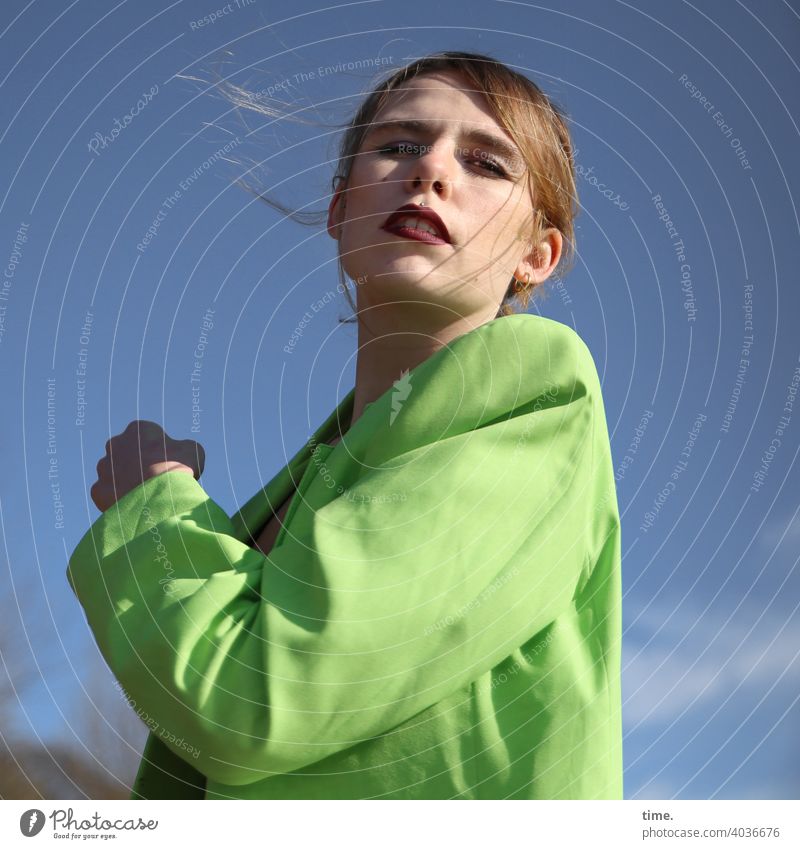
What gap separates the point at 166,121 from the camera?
185 centimetres

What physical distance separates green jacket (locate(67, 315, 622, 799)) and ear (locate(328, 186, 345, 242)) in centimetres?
53

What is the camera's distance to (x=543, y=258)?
1754 millimetres

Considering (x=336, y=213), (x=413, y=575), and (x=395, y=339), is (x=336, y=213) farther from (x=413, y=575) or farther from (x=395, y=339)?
(x=413, y=575)

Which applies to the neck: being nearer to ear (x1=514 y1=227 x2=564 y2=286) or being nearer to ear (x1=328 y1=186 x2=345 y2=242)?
ear (x1=514 y1=227 x2=564 y2=286)

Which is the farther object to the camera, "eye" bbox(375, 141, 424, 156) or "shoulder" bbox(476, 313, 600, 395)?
"eye" bbox(375, 141, 424, 156)

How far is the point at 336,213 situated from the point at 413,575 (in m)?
0.87

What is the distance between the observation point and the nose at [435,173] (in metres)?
1.46

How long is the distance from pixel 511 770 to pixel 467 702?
95 millimetres

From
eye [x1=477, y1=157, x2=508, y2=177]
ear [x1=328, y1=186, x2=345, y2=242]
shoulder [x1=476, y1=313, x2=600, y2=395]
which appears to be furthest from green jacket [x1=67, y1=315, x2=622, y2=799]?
ear [x1=328, y1=186, x2=345, y2=242]

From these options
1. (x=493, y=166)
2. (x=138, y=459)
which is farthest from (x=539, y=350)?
(x=138, y=459)

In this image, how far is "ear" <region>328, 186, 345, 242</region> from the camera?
1.81 m

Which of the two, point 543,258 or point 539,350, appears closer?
point 539,350

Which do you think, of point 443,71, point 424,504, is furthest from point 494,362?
point 443,71
